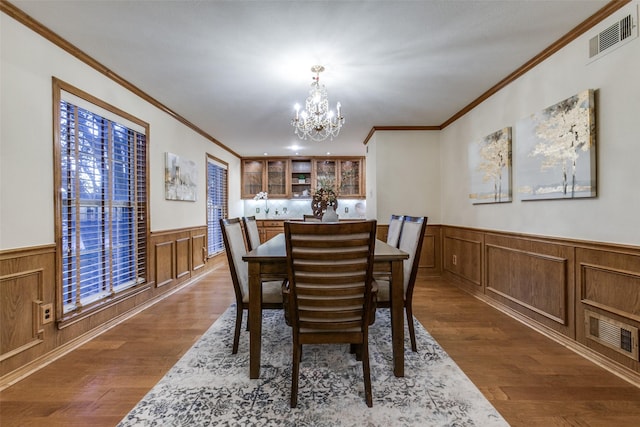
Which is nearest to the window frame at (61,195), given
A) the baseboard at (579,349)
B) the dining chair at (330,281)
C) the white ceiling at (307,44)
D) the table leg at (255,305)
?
the white ceiling at (307,44)

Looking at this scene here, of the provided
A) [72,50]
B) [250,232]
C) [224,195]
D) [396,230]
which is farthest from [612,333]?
[224,195]

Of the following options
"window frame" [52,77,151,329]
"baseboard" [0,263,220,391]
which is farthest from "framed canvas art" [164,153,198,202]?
"baseboard" [0,263,220,391]

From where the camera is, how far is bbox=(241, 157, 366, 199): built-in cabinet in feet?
23.1

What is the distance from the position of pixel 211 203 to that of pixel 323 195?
3.09m

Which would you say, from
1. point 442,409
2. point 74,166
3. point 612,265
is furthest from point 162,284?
point 612,265

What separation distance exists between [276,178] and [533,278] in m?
5.61

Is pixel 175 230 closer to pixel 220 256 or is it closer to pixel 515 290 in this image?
pixel 220 256

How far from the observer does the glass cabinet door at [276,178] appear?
718 centimetres

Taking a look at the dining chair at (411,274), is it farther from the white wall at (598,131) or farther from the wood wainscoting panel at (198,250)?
the wood wainscoting panel at (198,250)

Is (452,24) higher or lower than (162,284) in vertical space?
higher

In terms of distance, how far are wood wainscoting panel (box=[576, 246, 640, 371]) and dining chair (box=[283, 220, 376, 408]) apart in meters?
1.75

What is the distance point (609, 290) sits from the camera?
6.63 ft

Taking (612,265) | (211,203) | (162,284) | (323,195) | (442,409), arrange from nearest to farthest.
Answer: (442,409)
(612,265)
(323,195)
(162,284)
(211,203)

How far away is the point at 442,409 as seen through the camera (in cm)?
160
